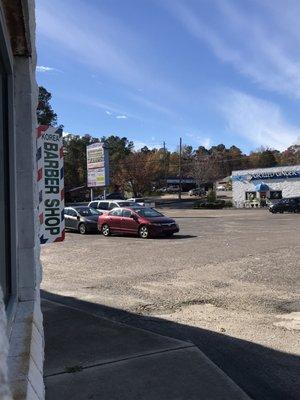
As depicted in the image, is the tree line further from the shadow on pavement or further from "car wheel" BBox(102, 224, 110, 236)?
the shadow on pavement

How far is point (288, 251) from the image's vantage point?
16.6m

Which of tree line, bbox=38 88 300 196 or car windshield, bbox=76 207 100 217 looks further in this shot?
tree line, bbox=38 88 300 196

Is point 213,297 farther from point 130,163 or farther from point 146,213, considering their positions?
point 130,163

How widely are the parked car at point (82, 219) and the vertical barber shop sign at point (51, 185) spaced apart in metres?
23.2

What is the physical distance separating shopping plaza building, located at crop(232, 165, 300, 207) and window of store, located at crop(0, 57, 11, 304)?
64552 millimetres

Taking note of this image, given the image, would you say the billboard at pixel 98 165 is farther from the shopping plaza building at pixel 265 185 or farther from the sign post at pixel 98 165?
the shopping plaza building at pixel 265 185

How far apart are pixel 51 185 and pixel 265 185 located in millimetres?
64072

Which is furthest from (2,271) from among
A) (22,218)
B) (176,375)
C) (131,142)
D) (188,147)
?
(188,147)

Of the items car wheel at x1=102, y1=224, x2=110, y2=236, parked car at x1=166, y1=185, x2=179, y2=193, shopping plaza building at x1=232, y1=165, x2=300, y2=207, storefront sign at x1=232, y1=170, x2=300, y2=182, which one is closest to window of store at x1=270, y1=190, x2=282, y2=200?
shopping plaza building at x1=232, y1=165, x2=300, y2=207

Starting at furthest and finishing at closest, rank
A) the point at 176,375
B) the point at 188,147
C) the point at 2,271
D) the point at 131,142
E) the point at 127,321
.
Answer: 1. the point at 188,147
2. the point at 131,142
3. the point at 127,321
4. the point at 176,375
5. the point at 2,271

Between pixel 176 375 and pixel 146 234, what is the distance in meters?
19.6

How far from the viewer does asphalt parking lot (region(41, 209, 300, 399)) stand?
5930 millimetres

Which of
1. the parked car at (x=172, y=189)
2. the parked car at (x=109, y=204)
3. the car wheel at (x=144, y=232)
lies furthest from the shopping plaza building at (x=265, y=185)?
the parked car at (x=172, y=189)

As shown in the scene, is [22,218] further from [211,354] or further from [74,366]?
[211,354]
